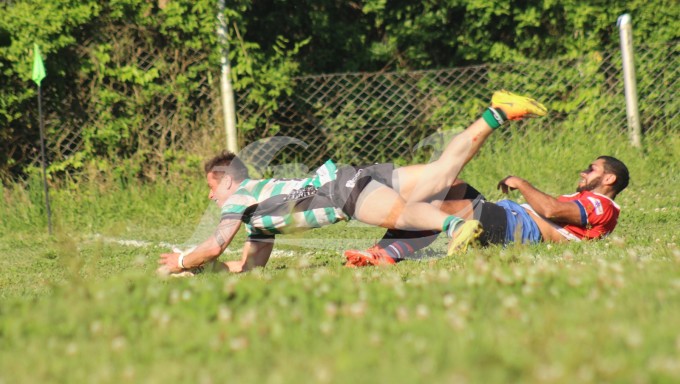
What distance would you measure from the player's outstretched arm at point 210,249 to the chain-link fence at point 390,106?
173 inches

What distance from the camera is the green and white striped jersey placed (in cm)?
669

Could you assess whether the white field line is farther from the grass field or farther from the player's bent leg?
the grass field

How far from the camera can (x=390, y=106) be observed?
1167 cm

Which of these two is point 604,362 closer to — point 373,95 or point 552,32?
point 373,95

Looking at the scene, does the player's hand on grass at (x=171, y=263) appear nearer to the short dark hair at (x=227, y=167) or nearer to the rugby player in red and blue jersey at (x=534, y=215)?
the short dark hair at (x=227, y=167)

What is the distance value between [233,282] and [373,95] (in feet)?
25.5

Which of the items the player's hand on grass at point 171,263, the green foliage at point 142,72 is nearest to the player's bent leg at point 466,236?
the player's hand on grass at point 171,263

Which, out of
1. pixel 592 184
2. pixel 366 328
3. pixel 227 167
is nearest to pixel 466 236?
pixel 592 184

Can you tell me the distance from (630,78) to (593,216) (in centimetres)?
504

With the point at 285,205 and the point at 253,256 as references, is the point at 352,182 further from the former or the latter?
the point at 253,256

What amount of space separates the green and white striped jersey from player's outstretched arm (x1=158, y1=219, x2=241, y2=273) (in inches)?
3.7

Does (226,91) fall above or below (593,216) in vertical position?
above

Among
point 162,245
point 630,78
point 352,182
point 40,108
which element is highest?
point 40,108

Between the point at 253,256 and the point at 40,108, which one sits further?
the point at 40,108
